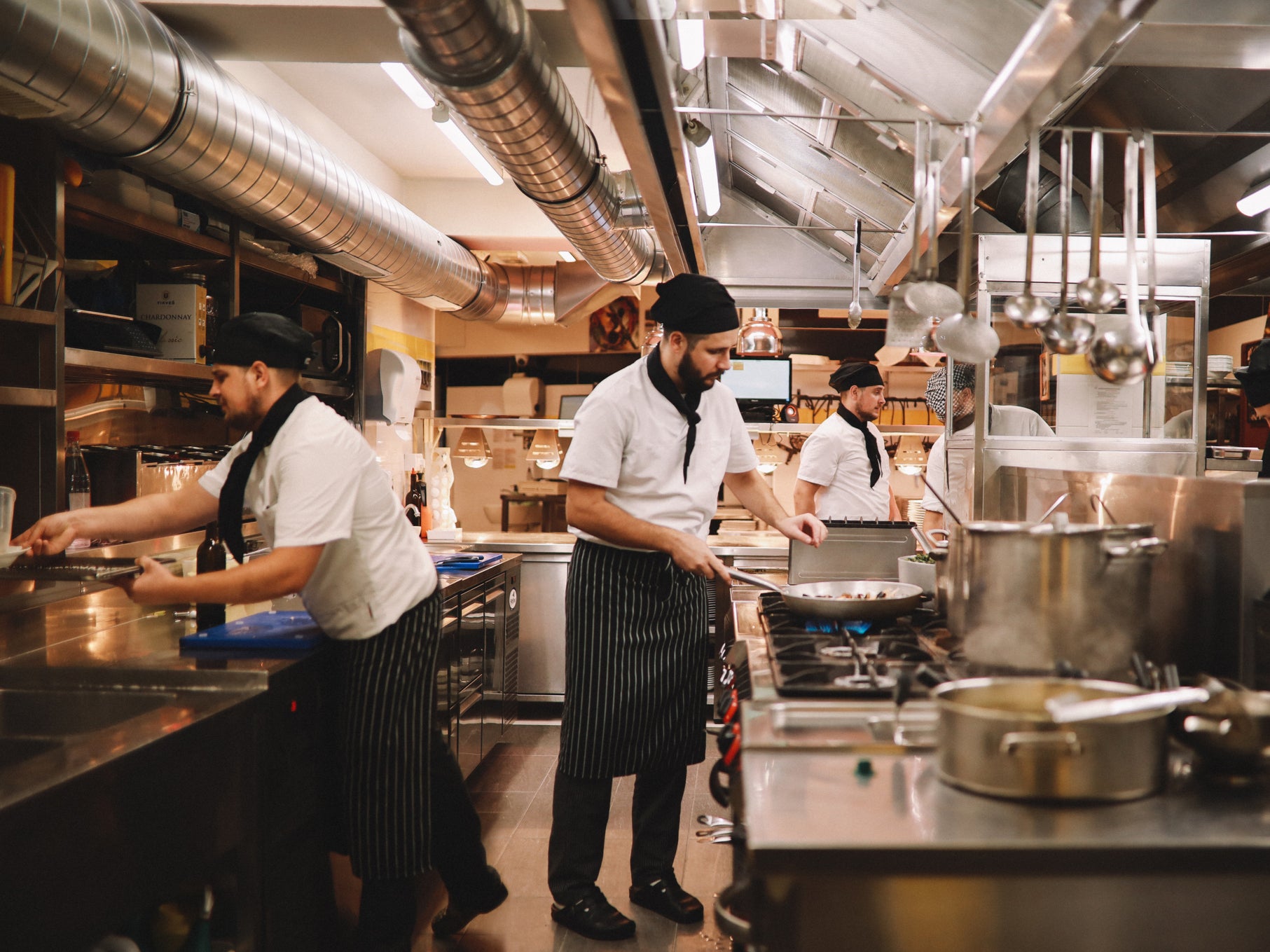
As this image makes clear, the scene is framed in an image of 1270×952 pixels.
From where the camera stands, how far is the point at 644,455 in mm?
2469

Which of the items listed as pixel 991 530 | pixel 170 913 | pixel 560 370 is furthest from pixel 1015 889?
pixel 560 370

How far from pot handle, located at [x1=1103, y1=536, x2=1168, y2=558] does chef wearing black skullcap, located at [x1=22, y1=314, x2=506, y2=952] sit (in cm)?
148

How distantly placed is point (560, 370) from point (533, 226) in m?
4.00

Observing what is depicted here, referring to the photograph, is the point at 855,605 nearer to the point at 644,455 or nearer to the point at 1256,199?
the point at 644,455

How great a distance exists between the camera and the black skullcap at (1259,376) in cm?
333

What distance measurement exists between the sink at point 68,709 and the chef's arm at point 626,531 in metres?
1.01

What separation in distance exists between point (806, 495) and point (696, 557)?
82.8 inches

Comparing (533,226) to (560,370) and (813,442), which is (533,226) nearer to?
(813,442)

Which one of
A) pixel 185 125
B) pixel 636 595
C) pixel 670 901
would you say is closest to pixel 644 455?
pixel 636 595

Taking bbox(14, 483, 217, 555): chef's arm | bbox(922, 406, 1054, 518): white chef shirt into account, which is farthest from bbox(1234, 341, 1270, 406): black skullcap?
bbox(14, 483, 217, 555): chef's arm

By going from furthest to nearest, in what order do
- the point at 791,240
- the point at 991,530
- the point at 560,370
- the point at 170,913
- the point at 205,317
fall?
1. the point at 560,370
2. the point at 791,240
3. the point at 205,317
4. the point at 170,913
5. the point at 991,530

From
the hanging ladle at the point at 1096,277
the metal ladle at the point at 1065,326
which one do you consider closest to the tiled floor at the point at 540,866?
the metal ladle at the point at 1065,326

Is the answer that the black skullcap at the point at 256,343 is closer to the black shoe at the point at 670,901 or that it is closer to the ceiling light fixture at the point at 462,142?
the ceiling light fixture at the point at 462,142

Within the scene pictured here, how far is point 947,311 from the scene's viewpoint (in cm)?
191
